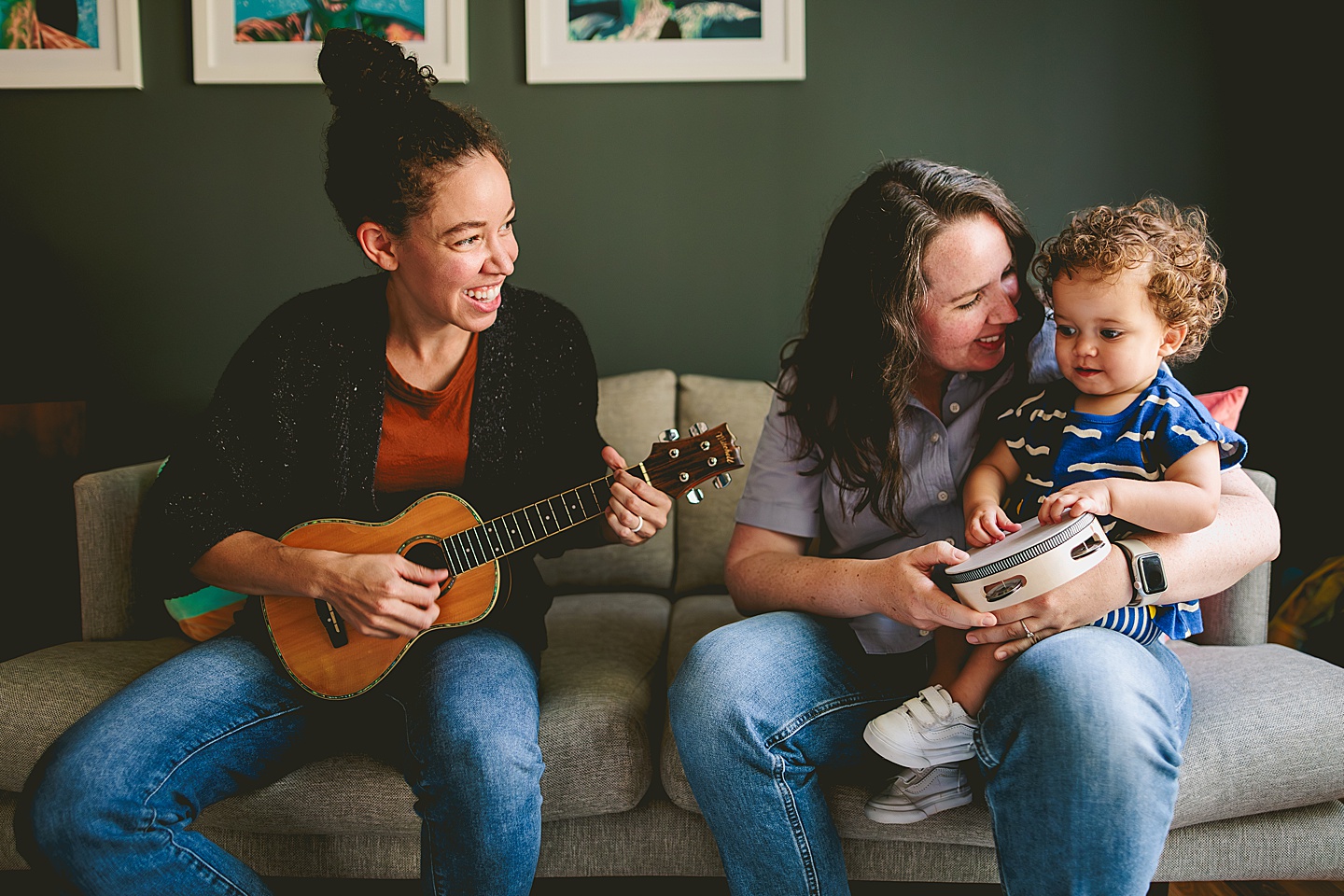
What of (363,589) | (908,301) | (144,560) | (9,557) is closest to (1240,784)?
(908,301)

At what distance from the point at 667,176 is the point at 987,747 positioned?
1.62 meters

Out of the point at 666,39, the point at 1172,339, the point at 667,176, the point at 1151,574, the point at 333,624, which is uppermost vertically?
the point at 666,39

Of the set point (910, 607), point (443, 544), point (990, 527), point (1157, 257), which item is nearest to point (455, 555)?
point (443, 544)

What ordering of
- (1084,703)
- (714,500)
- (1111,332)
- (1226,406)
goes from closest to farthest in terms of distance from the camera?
1. (1084,703)
2. (1111,332)
3. (1226,406)
4. (714,500)

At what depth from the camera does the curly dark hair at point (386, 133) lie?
1282 millimetres

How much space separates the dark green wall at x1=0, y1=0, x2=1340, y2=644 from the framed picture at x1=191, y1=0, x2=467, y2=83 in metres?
0.05

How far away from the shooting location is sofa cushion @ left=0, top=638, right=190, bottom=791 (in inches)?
51.3

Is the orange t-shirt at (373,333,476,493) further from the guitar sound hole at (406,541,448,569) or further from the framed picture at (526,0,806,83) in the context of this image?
the framed picture at (526,0,806,83)

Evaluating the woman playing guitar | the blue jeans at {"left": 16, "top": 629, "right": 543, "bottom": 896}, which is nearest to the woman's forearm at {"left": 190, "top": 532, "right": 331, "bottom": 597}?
the woman playing guitar

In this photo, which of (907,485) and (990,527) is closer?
(990,527)

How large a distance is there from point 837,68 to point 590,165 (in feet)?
2.12

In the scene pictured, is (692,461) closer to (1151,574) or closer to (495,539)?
(495,539)

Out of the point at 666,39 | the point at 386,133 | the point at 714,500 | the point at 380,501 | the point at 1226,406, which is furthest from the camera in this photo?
the point at 666,39

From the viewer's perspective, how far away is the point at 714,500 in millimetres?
1919
